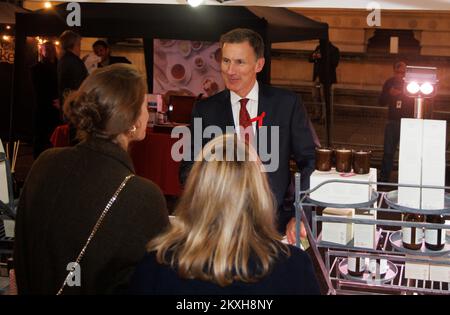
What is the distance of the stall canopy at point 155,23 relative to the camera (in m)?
5.55

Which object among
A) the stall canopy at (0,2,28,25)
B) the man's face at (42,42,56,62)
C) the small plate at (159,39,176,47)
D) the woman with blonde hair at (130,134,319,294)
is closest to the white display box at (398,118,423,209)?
the woman with blonde hair at (130,134,319,294)

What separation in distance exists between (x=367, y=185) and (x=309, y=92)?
15.2m

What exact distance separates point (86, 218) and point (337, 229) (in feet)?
2.19

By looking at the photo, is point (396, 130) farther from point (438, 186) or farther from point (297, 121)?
point (438, 186)

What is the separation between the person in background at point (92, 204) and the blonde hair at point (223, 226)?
14cm

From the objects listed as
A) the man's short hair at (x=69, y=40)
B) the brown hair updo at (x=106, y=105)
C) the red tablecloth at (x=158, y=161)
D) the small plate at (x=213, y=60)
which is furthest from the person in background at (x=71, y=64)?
the brown hair updo at (x=106, y=105)

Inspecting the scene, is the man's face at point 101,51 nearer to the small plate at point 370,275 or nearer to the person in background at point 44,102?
the person in background at point 44,102

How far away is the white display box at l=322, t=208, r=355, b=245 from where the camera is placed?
1706 mm

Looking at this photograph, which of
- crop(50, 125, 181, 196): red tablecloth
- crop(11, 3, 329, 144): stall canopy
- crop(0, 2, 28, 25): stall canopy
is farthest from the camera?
crop(0, 2, 28, 25): stall canopy

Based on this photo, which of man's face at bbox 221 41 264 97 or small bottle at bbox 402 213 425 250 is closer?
small bottle at bbox 402 213 425 250

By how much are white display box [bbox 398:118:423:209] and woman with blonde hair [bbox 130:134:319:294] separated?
0.37m

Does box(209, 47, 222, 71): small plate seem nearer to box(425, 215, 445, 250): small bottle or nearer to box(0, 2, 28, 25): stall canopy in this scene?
box(0, 2, 28, 25): stall canopy

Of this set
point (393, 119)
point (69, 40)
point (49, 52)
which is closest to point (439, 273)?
point (69, 40)

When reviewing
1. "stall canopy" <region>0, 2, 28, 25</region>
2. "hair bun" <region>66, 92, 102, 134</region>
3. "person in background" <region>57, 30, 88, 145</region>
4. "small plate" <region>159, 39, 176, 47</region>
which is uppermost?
"stall canopy" <region>0, 2, 28, 25</region>
